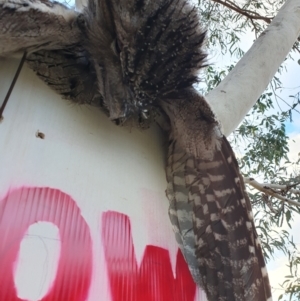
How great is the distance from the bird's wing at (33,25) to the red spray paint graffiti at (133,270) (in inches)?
15.3

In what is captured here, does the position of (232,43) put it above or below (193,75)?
above

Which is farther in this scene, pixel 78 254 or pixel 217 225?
pixel 217 225


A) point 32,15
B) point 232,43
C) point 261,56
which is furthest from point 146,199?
point 232,43

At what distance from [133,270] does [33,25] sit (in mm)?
538

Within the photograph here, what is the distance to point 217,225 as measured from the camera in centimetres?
94

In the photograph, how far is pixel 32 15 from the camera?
731 mm

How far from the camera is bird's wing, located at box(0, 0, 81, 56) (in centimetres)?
72

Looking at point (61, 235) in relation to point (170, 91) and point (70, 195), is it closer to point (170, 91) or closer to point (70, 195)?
point (70, 195)

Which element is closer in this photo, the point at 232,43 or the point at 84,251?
the point at 84,251

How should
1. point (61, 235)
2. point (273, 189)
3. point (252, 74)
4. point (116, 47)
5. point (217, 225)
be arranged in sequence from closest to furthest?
1. point (61, 235)
2. point (116, 47)
3. point (217, 225)
4. point (252, 74)
5. point (273, 189)

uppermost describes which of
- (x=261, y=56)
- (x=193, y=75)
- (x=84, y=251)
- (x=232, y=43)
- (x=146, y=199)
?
(x=232, y=43)

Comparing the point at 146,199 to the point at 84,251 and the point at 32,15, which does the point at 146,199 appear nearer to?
the point at 84,251

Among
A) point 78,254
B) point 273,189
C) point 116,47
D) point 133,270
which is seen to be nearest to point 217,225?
point 133,270

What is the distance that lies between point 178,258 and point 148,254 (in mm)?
119
